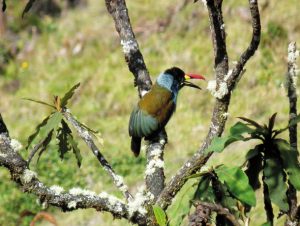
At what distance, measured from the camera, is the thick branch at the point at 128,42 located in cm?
365

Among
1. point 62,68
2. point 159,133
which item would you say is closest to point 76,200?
point 159,133

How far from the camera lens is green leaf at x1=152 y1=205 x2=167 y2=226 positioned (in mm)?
2832

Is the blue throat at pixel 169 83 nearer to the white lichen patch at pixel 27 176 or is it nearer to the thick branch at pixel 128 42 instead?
the thick branch at pixel 128 42

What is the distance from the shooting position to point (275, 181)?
117 inches

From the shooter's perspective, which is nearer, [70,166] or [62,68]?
[70,166]

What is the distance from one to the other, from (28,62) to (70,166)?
358 cm

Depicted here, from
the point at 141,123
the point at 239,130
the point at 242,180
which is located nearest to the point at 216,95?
the point at 239,130

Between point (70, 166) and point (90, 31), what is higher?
point (90, 31)

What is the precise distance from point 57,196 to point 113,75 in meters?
7.85

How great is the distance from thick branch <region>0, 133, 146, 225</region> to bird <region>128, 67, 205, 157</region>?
123cm

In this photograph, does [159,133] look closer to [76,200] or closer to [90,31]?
[76,200]

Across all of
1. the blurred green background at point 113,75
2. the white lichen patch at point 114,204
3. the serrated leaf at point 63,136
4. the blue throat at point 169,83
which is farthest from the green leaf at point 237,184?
the blurred green background at point 113,75

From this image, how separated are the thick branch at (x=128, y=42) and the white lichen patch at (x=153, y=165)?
57cm

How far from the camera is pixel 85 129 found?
11.2 ft
